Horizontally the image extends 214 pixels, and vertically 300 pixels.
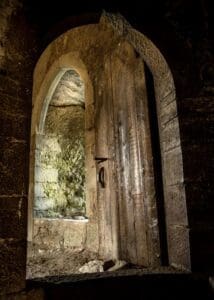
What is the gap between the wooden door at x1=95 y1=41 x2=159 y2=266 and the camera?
320 centimetres

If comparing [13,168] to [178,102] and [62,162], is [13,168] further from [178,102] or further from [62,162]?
[62,162]

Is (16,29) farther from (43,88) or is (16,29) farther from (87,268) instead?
(43,88)

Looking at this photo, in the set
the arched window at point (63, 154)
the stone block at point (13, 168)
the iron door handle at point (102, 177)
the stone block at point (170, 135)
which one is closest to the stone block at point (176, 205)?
the stone block at point (170, 135)

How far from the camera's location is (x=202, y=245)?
245 centimetres

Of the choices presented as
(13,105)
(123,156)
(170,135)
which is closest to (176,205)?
(170,135)

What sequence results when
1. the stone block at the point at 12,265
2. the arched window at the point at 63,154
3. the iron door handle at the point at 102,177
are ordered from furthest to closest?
the arched window at the point at 63,154 < the iron door handle at the point at 102,177 < the stone block at the point at 12,265

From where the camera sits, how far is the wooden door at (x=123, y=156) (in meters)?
3.20

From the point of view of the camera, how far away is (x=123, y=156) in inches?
144

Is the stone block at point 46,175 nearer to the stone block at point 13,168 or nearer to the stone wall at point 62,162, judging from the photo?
the stone wall at point 62,162

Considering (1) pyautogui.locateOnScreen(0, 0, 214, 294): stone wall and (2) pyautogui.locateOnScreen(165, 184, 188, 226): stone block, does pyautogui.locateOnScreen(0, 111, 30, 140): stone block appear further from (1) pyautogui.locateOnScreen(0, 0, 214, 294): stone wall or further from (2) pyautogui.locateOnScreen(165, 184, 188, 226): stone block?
(2) pyautogui.locateOnScreen(165, 184, 188, 226): stone block

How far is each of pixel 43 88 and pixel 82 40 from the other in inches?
62.0

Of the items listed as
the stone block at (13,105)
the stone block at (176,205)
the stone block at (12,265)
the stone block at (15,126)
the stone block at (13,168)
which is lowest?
the stone block at (12,265)

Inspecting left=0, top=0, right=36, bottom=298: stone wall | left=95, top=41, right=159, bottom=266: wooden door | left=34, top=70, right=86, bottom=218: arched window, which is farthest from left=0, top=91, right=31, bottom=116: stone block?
left=34, top=70, right=86, bottom=218: arched window

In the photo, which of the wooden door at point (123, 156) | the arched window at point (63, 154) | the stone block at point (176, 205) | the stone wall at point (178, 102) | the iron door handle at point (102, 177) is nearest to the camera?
the stone wall at point (178, 102)
